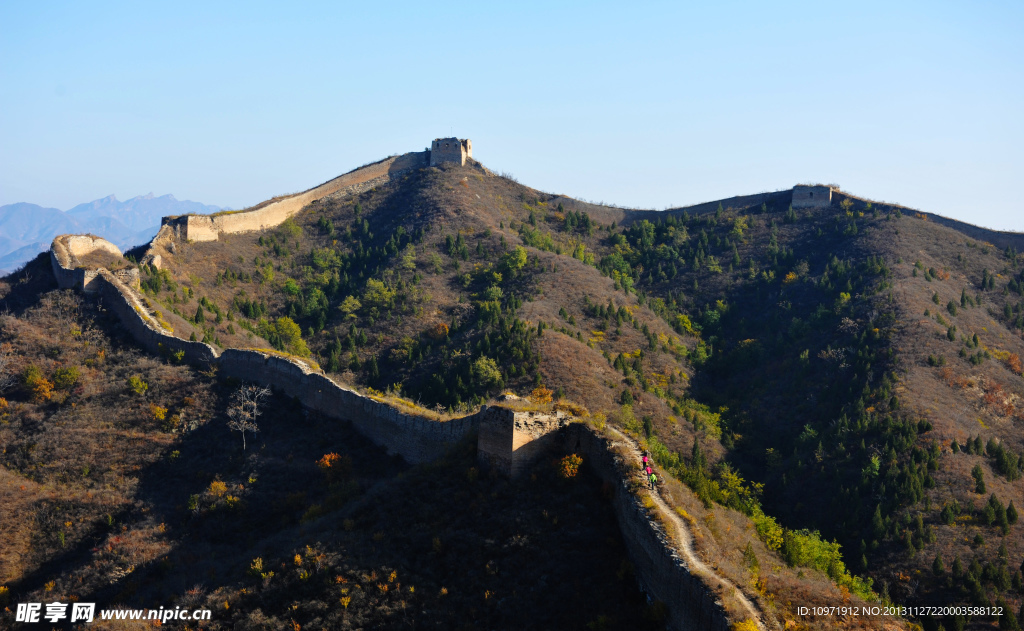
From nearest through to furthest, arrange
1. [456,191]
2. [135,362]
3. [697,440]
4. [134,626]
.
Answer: [134,626]
[135,362]
[697,440]
[456,191]

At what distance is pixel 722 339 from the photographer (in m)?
53.2

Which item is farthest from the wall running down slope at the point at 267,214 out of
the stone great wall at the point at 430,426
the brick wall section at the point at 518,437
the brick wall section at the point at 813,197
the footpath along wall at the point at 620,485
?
the brick wall section at the point at 813,197

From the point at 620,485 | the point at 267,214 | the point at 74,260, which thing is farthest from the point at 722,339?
the point at 74,260

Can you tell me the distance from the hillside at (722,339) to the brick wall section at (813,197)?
0.96 metres

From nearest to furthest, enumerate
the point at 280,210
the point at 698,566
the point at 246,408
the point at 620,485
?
the point at 698,566, the point at 620,485, the point at 246,408, the point at 280,210

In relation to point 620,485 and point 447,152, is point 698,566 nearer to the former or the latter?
point 620,485

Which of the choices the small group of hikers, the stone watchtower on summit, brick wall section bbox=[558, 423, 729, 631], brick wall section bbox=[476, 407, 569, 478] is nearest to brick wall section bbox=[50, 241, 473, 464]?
brick wall section bbox=[476, 407, 569, 478]

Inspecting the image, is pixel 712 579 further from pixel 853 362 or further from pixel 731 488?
pixel 853 362

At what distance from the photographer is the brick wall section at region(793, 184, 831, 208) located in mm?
A: 66750

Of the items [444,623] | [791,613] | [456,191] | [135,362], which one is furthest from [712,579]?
[456,191]

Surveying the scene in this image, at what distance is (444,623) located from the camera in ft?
55.9

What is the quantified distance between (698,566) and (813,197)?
5885 centimetres

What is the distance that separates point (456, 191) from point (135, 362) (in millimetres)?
36671

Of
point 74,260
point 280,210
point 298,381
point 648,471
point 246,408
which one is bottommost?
point 246,408
